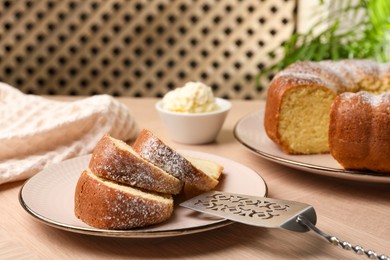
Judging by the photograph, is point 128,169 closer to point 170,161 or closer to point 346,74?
point 170,161

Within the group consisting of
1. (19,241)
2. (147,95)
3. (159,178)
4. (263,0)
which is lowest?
(147,95)

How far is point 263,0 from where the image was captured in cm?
337

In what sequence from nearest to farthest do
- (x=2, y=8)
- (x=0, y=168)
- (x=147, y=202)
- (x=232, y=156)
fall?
(x=147, y=202)
(x=0, y=168)
(x=232, y=156)
(x=2, y=8)

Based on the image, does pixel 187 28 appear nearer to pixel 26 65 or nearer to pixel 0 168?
pixel 26 65

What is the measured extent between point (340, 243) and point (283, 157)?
417mm

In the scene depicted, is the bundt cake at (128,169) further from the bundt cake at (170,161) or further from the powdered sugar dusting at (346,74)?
the powdered sugar dusting at (346,74)

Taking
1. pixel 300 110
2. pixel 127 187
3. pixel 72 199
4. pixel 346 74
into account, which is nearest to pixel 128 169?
pixel 127 187

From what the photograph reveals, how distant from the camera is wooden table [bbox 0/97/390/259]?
2.64 feet

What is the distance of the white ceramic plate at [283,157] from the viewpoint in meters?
1.03

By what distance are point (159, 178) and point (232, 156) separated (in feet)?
1.44

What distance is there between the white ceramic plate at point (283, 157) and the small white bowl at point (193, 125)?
0.19 ft

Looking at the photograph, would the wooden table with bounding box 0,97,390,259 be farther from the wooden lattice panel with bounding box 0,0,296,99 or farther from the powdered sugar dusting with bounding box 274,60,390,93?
the wooden lattice panel with bounding box 0,0,296,99

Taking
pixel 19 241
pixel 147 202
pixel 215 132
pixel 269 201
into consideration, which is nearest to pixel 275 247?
pixel 269 201

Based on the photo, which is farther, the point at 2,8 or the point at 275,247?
the point at 2,8
